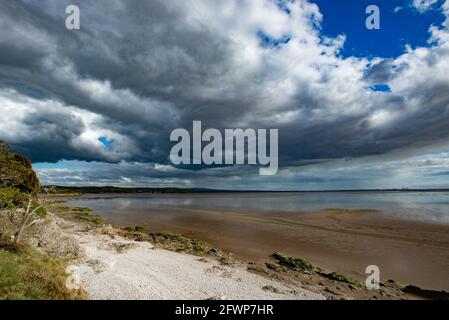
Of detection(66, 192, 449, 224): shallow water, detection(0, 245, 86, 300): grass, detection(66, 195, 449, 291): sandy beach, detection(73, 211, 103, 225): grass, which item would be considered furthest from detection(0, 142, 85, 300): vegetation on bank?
detection(66, 192, 449, 224): shallow water

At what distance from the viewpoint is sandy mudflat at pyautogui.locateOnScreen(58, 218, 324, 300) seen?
11.1m

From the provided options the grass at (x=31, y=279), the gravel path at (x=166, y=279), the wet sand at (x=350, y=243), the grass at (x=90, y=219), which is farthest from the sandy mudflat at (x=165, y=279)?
the grass at (x=90, y=219)

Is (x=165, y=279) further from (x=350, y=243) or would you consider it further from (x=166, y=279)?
(x=350, y=243)

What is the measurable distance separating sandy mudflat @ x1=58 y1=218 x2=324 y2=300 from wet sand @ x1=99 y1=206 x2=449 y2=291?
4.58m

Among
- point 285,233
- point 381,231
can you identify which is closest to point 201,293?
point 285,233

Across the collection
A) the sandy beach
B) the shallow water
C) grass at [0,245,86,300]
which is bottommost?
the shallow water

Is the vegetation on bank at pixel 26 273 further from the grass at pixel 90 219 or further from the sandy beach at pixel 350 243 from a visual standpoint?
the grass at pixel 90 219

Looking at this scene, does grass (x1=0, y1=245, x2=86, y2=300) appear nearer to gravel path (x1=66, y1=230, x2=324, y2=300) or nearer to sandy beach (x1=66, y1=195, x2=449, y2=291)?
gravel path (x1=66, y1=230, x2=324, y2=300)

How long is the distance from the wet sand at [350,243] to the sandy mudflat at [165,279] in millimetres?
4576

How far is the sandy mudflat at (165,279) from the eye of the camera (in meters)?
11.1

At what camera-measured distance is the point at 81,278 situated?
11.9 m

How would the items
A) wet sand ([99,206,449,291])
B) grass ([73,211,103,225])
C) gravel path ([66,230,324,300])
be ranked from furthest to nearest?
1. grass ([73,211,103,225])
2. wet sand ([99,206,449,291])
3. gravel path ([66,230,324,300])

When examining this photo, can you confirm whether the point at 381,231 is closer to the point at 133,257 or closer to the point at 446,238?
the point at 446,238

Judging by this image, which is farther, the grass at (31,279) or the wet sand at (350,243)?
the wet sand at (350,243)
